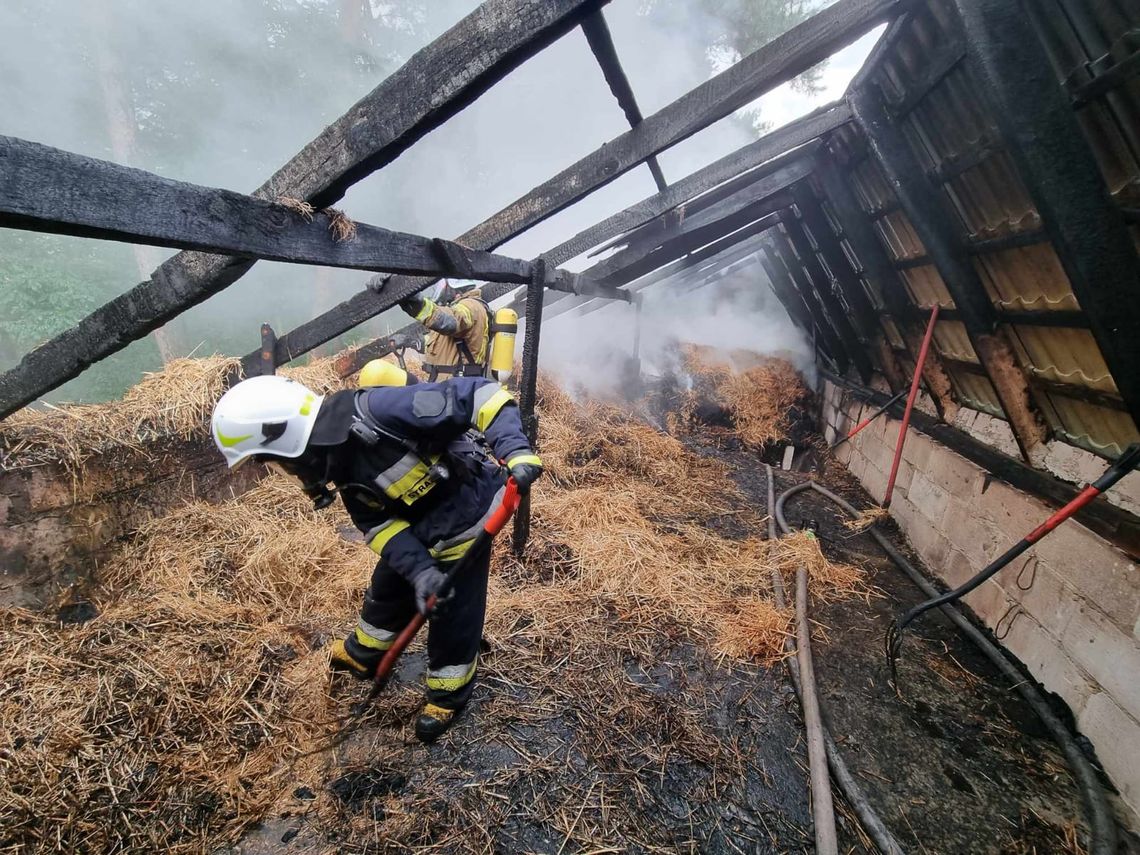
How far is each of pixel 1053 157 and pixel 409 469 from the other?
125 inches

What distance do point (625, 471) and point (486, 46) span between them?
5.13 m

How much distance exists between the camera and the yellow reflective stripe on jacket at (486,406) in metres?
2.45

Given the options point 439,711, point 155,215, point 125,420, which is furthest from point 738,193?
point 125,420

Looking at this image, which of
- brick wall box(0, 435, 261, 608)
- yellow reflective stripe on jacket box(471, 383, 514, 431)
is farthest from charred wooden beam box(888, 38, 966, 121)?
brick wall box(0, 435, 261, 608)

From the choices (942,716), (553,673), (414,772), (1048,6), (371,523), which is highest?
(1048,6)

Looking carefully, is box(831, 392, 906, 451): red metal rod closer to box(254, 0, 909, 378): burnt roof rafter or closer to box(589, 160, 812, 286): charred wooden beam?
box(589, 160, 812, 286): charred wooden beam

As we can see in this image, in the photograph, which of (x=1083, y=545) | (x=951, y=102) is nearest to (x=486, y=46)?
(x=951, y=102)

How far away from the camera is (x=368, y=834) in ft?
6.82

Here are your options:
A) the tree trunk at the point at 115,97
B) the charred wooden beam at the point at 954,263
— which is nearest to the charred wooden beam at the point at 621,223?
the charred wooden beam at the point at 954,263

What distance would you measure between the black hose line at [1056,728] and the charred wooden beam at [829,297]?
133 inches

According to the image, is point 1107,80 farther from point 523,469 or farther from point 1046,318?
point 523,469

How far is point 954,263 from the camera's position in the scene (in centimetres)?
326

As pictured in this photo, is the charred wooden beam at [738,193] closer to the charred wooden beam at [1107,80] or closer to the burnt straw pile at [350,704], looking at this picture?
the charred wooden beam at [1107,80]

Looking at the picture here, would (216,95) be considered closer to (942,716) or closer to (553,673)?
(553,673)
